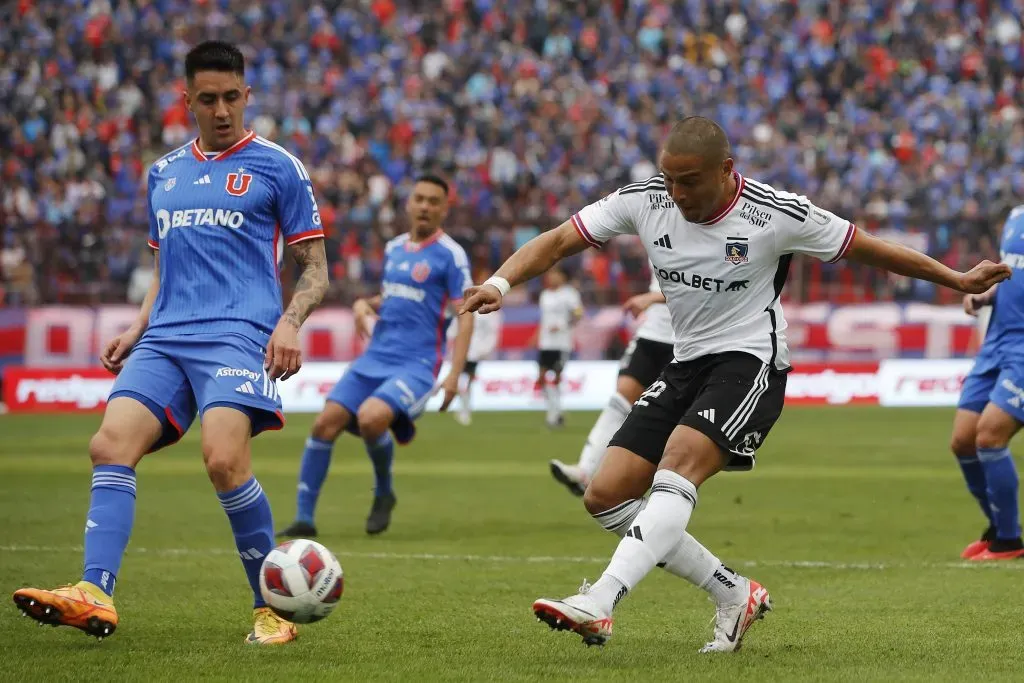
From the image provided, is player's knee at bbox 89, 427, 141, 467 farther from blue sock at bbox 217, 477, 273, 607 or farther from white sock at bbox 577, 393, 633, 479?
white sock at bbox 577, 393, 633, 479

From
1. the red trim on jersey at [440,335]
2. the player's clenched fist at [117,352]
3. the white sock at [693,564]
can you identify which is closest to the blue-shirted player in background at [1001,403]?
the white sock at [693,564]

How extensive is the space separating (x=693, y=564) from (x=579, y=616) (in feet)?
2.97

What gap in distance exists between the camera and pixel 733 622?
6277 mm

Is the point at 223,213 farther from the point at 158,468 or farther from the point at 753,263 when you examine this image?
the point at 158,468

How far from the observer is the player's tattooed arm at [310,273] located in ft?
21.3

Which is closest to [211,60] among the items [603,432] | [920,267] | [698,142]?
[698,142]

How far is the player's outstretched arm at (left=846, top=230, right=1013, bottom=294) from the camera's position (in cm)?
610

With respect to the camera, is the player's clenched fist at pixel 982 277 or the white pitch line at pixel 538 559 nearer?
the player's clenched fist at pixel 982 277

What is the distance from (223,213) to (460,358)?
13.6ft

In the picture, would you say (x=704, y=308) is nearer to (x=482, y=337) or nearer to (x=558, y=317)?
(x=558, y=317)

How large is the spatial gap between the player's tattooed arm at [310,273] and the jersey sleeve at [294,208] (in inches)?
1.6

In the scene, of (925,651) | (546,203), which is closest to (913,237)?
(546,203)

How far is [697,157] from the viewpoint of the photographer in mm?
5887

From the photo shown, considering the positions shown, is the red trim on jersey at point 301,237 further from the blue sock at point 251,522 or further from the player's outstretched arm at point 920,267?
the player's outstretched arm at point 920,267
